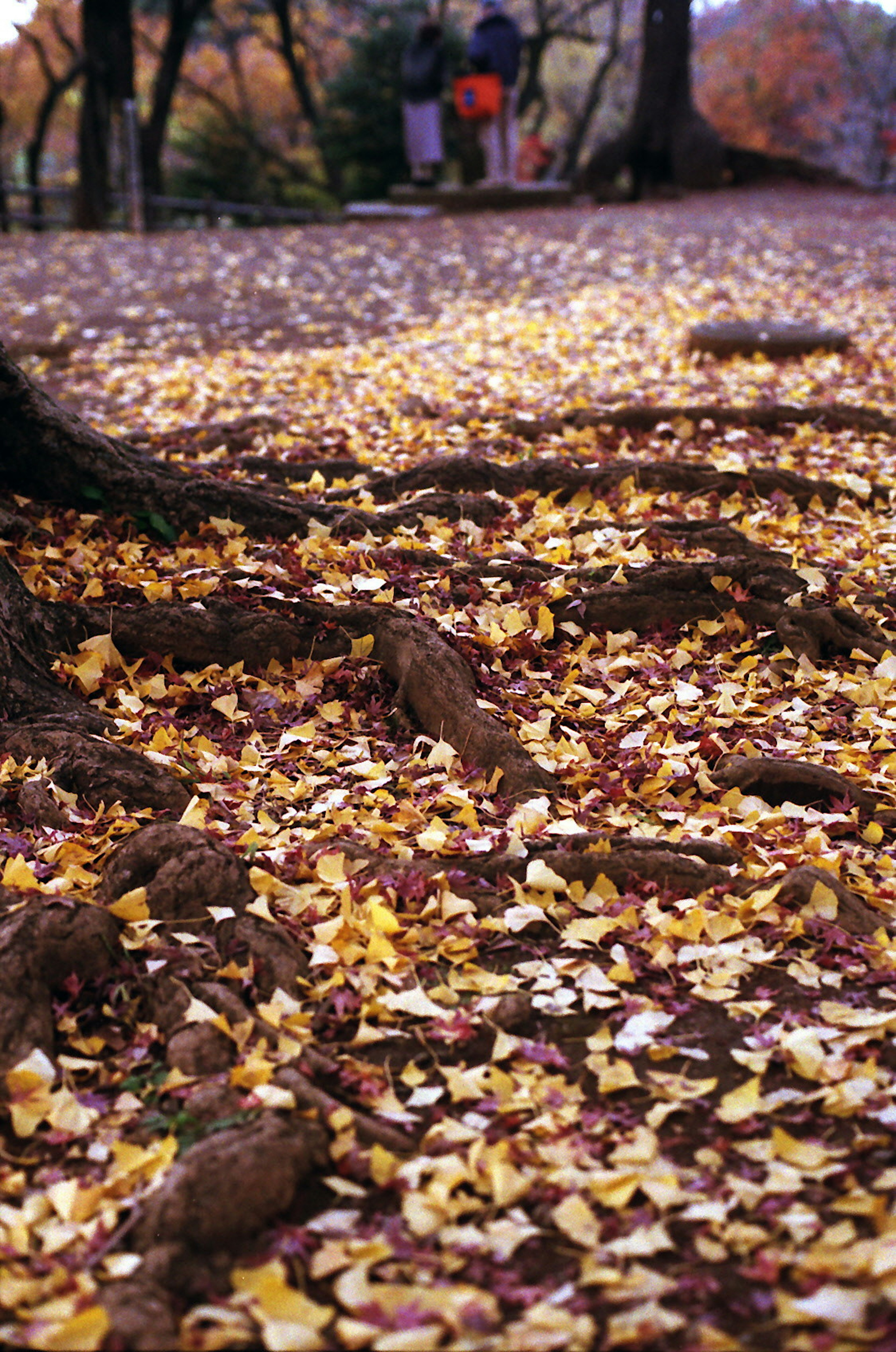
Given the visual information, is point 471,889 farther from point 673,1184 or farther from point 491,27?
point 491,27

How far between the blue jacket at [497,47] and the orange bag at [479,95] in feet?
0.41

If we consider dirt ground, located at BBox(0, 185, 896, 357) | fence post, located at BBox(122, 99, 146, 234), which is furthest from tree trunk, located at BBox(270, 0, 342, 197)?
dirt ground, located at BBox(0, 185, 896, 357)

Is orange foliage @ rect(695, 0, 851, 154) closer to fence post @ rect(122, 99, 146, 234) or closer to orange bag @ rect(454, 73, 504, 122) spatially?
orange bag @ rect(454, 73, 504, 122)

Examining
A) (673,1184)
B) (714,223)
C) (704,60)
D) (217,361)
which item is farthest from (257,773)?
(704,60)

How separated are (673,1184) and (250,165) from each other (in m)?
30.5

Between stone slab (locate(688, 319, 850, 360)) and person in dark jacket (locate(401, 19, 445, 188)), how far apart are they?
40.5 feet

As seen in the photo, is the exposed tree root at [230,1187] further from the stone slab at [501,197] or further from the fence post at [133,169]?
the fence post at [133,169]

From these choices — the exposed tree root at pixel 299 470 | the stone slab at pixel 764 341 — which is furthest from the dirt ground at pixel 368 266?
the exposed tree root at pixel 299 470

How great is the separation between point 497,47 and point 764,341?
11294mm

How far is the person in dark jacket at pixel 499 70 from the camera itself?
18703 millimetres

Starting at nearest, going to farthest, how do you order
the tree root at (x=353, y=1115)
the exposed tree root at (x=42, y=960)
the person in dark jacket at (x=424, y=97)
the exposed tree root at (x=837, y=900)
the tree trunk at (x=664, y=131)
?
the tree root at (x=353, y=1115) → the exposed tree root at (x=42, y=960) → the exposed tree root at (x=837, y=900) → the tree trunk at (x=664, y=131) → the person in dark jacket at (x=424, y=97)

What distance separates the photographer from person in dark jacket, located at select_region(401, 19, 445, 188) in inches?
790

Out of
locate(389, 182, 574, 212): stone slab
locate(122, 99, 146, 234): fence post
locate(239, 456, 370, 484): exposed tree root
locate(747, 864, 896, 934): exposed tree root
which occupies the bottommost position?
locate(747, 864, 896, 934): exposed tree root

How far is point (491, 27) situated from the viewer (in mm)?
18734
